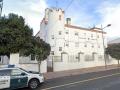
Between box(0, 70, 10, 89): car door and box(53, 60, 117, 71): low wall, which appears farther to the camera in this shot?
box(53, 60, 117, 71): low wall

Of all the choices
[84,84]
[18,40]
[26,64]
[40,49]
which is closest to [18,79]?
[84,84]

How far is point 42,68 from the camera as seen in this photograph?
2814cm

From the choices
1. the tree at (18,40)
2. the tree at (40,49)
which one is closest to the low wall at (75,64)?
the tree at (40,49)

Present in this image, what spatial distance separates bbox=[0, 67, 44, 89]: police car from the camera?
1521 centimetres

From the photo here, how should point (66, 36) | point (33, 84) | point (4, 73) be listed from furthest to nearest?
point (66, 36) → point (33, 84) → point (4, 73)

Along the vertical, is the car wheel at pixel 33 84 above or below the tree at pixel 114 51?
below

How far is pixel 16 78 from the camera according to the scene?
15508 mm

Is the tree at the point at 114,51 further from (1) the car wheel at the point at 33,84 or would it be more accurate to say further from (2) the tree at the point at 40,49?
(1) the car wheel at the point at 33,84

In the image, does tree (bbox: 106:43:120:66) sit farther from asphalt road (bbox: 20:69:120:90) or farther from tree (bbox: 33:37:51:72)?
asphalt road (bbox: 20:69:120:90)

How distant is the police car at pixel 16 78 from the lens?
15.2 metres

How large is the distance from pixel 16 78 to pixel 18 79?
0.54 ft

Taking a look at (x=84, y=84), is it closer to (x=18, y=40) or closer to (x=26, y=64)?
(x=18, y=40)

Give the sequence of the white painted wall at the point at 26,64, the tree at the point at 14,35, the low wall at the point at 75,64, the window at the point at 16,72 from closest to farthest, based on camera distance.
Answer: the window at the point at 16,72
the tree at the point at 14,35
the white painted wall at the point at 26,64
the low wall at the point at 75,64

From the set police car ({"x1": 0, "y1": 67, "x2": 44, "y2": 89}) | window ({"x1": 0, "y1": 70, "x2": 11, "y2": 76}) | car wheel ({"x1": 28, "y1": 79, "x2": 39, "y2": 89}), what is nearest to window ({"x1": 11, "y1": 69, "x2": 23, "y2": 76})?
police car ({"x1": 0, "y1": 67, "x2": 44, "y2": 89})
